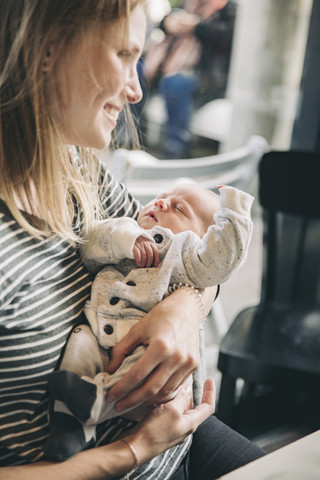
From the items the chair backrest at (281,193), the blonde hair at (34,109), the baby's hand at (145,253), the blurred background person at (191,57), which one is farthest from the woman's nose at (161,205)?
the blurred background person at (191,57)

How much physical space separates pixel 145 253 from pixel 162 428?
305 millimetres

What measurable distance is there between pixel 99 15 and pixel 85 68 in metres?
0.08

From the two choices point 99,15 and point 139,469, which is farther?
point 139,469

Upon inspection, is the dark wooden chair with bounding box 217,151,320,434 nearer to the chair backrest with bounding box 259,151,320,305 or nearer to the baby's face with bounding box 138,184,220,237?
the chair backrest with bounding box 259,151,320,305

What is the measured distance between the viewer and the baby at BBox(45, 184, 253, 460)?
78 cm

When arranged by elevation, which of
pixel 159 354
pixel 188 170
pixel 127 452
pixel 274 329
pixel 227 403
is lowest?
pixel 227 403

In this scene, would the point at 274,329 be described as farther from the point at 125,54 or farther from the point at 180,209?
the point at 125,54

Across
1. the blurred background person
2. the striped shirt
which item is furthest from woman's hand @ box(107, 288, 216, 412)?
the blurred background person

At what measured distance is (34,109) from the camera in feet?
2.54

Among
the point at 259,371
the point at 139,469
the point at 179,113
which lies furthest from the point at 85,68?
the point at 179,113

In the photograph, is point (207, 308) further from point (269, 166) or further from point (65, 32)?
point (269, 166)

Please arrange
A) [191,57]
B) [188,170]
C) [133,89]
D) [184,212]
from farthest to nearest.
→ [191,57], [188,170], [184,212], [133,89]

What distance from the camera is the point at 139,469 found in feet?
2.91

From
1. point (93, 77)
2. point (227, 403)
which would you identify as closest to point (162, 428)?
point (93, 77)
